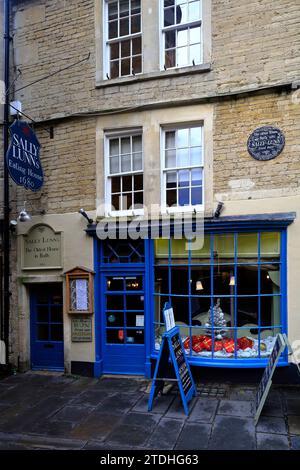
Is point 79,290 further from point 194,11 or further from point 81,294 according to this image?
point 194,11

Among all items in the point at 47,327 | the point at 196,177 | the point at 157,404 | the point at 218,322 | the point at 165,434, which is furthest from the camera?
the point at 47,327

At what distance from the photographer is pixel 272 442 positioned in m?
4.66

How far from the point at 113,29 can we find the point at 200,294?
600 centimetres

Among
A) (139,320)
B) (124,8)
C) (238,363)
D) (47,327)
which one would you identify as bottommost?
(238,363)

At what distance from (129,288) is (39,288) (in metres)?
2.26

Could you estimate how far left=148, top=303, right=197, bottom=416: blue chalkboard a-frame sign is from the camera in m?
5.71

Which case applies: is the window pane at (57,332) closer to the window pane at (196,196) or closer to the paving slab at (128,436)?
the paving slab at (128,436)

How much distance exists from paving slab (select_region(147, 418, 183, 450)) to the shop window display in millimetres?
1836

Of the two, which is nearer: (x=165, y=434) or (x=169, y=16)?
(x=165, y=434)

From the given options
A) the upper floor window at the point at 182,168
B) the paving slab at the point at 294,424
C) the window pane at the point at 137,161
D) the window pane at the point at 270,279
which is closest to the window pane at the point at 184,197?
the upper floor window at the point at 182,168

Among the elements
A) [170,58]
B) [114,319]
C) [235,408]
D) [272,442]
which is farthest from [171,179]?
[272,442]

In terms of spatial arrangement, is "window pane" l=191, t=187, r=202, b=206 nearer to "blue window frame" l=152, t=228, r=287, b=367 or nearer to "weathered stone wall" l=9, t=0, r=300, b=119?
"blue window frame" l=152, t=228, r=287, b=367

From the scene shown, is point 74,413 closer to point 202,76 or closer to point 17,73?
point 202,76

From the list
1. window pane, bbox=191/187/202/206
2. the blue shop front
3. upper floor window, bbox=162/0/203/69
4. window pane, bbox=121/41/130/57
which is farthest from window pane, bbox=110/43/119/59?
the blue shop front
